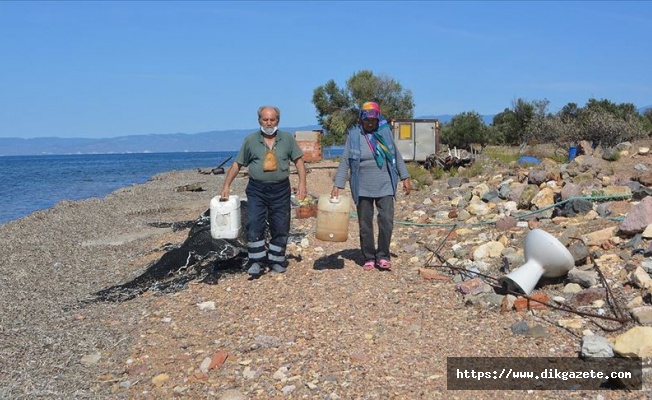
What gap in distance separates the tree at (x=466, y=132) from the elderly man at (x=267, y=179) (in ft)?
125

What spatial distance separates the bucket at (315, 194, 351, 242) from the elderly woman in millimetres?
104

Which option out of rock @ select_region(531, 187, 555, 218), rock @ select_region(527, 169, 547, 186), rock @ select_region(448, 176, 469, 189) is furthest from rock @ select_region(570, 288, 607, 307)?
rock @ select_region(448, 176, 469, 189)

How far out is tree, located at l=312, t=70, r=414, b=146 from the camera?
45.0m

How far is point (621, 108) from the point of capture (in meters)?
45.1

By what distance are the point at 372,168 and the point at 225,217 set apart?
5.36 ft

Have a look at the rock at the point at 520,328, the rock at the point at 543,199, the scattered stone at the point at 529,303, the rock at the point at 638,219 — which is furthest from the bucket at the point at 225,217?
the rock at the point at 543,199

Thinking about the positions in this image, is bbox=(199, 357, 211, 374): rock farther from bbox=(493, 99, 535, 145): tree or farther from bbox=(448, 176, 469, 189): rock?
bbox=(493, 99, 535, 145): tree

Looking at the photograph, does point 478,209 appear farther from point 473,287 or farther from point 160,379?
point 160,379

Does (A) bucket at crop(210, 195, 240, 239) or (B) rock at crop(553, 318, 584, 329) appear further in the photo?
(A) bucket at crop(210, 195, 240, 239)

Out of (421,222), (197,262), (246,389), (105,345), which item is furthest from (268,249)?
(421,222)

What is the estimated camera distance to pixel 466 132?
4384cm

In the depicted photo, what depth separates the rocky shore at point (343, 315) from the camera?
416cm

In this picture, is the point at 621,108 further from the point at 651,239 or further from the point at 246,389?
A: the point at 246,389

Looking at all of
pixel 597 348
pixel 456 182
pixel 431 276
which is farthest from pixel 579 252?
pixel 456 182
